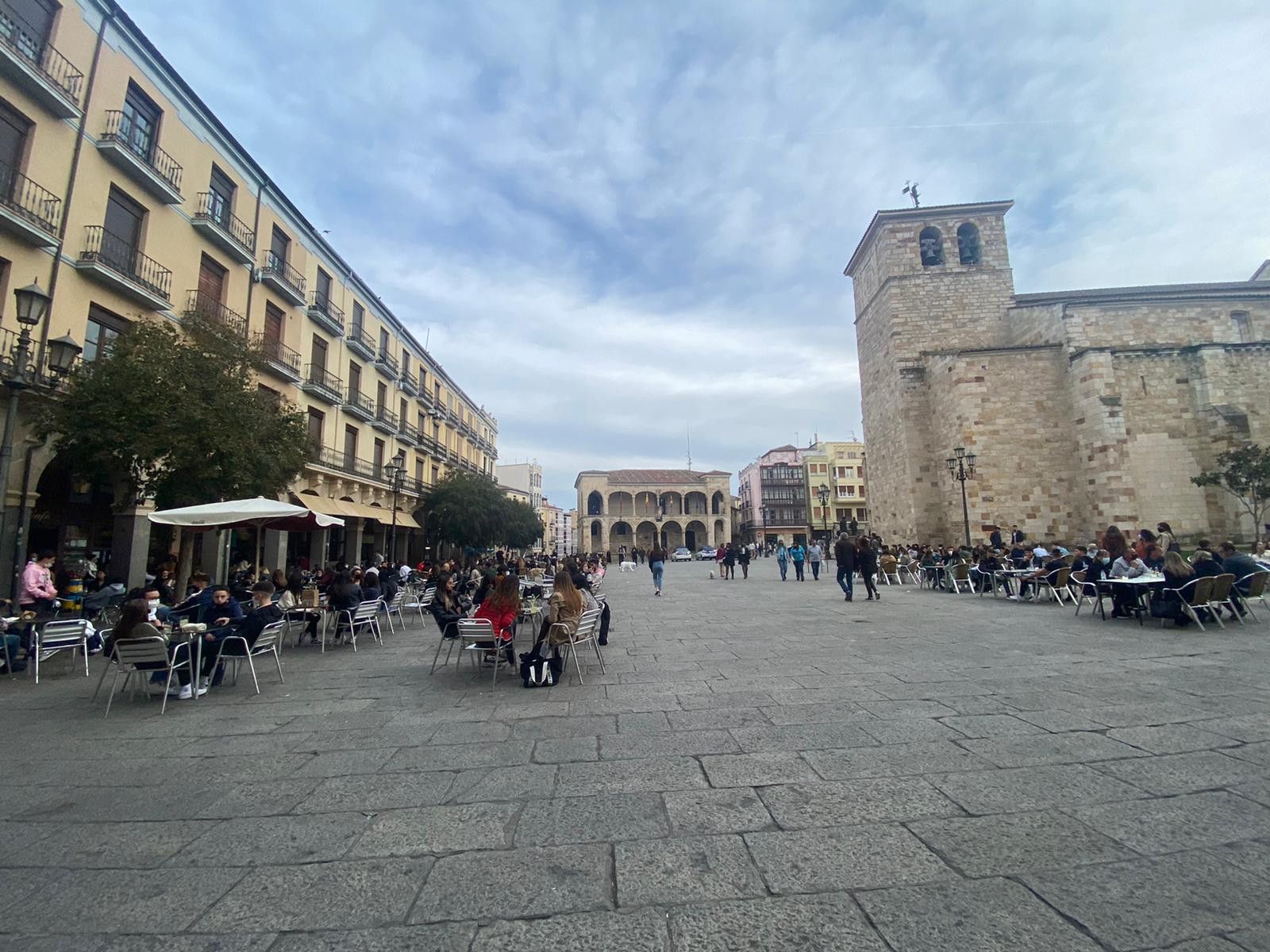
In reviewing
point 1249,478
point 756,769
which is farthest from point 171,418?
point 1249,478

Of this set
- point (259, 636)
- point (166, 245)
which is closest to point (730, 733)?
point (259, 636)

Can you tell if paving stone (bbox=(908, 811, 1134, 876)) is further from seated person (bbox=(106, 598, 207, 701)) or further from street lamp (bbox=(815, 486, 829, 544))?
street lamp (bbox=(815, 486, 829, 544))

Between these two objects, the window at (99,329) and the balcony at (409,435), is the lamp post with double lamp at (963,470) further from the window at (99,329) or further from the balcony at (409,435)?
the balcony at (409,435)

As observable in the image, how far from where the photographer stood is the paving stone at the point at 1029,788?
279cm

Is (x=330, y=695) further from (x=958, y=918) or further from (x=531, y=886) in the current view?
(x=958, y=918)

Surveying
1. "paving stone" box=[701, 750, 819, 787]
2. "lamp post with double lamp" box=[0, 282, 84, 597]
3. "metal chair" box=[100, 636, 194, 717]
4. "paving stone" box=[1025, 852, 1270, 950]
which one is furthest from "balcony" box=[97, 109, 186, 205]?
"paving stone" box=[1025, 852, 1270, 950]

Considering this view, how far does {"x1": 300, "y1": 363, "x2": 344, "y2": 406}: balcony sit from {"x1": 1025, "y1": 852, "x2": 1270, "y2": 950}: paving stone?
2090 cm

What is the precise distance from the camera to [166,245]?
13.8 meters

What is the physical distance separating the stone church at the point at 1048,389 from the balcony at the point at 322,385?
76.5 ft

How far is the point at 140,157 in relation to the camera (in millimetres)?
12906

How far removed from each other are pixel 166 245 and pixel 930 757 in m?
18.1

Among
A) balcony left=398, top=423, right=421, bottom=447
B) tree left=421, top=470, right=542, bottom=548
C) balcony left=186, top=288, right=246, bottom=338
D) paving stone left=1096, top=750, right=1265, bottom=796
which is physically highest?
balcony left=186, top=288, right=246, bottom=338

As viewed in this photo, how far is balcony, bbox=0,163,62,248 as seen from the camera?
402 inches

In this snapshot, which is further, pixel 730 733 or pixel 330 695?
pixel 330 695
